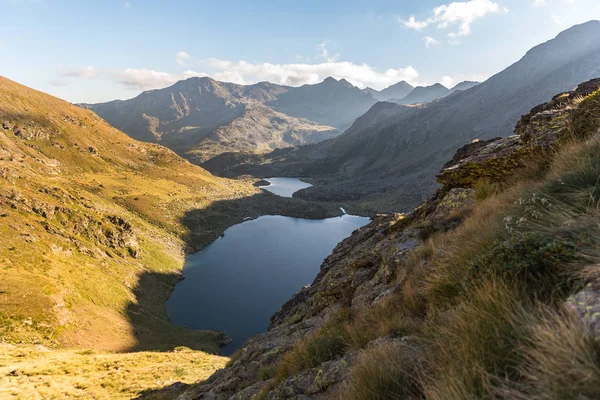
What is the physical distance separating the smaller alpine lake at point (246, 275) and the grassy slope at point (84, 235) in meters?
4.89

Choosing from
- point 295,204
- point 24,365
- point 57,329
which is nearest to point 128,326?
point 57,329

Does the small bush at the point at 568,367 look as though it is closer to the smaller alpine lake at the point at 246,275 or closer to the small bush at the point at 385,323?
the small bush at the point at 385,323

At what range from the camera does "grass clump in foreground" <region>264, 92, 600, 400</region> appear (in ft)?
8.48

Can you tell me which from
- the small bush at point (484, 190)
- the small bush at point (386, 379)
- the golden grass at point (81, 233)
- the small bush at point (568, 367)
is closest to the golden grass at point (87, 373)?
the golden grass at point (81, 233)

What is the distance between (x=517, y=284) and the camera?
13.4 feet

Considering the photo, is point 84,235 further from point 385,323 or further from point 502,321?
point 502,321

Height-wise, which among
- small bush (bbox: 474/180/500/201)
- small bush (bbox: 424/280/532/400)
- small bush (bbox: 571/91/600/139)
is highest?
small bush (bbox: 571/91/600/139)

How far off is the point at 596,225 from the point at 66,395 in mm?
31845

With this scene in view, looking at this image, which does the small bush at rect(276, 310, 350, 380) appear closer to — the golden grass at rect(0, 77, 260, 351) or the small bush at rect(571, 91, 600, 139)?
the small bush at rect(571, 91, 600, 139)

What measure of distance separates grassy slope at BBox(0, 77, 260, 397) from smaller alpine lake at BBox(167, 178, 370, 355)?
4.89m

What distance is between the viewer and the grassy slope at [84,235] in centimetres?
4266

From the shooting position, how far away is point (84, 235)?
67812 millimetres

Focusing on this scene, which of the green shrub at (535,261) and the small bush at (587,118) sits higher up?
the small bush at (587,118)

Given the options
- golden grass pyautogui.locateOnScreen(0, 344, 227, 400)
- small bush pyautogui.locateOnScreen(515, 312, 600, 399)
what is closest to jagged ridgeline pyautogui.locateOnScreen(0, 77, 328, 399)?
golden grass pyautogui.locateOnScreen(0, 344, 227, 400)
